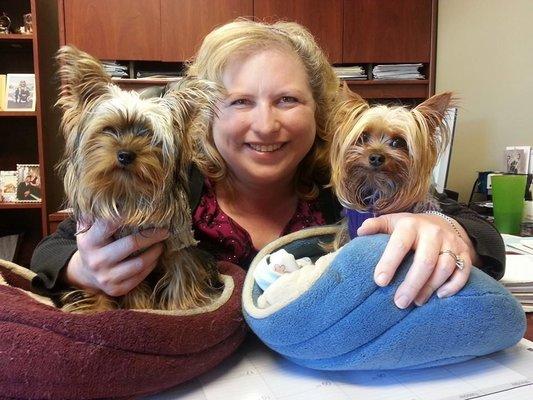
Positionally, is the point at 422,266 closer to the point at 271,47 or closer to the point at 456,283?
the point at 456,283

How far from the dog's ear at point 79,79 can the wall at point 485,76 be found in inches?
96.1

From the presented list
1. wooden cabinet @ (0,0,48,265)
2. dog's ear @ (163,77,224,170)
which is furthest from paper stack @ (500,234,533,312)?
wooden cabinet @ (0,0,48,265)

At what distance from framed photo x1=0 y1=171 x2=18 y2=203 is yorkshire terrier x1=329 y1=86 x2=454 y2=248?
2739mm

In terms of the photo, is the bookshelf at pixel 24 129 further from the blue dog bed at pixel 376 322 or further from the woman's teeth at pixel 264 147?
the blue dog bed at pixel 376 322

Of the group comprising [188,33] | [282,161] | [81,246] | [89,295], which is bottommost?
[89,295]

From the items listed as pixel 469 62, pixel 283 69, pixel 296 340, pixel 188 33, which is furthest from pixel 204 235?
pixel 469 62

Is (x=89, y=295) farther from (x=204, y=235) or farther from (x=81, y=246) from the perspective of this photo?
(x=204, y=235)

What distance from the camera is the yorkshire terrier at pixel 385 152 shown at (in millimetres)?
1562

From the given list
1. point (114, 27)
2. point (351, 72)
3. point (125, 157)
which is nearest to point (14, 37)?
point (114, 27)

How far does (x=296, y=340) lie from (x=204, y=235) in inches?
26.4

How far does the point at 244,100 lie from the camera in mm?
1329

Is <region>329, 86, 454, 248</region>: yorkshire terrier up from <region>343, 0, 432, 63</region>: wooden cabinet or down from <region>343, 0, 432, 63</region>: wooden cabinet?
down

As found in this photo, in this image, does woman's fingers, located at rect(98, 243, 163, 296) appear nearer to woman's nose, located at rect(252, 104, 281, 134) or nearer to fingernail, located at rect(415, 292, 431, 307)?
woman's nose, located at rect(252, 104, 281, 134)

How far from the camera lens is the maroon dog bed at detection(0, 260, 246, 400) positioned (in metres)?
0.69
